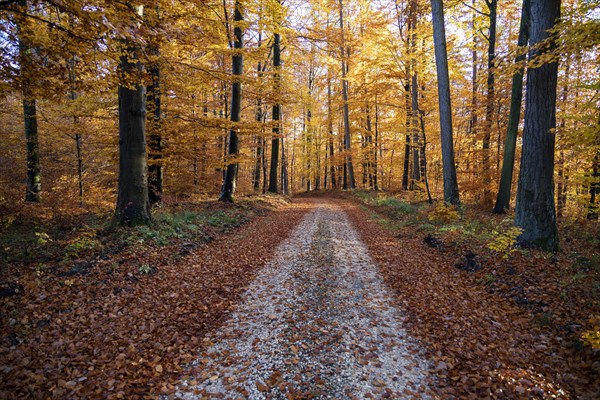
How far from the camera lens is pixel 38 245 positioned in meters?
6.55

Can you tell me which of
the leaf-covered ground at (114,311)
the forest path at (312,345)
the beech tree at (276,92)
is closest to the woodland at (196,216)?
the leaf-covered ground at (114,311)

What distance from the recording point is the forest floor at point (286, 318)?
11.4 feet

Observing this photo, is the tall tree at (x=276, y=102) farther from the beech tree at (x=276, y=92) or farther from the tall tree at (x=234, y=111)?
the tall tree at (x=234, y=111)

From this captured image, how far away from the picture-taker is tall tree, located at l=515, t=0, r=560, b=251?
A: 672 cm

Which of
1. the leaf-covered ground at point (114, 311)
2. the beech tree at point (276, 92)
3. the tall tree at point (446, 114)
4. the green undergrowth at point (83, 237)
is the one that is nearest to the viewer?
the leaf-covered ground at point (114, 311)

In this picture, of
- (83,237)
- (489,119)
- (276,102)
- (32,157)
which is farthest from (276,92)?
(489,119)

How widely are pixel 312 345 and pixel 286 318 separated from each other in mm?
829

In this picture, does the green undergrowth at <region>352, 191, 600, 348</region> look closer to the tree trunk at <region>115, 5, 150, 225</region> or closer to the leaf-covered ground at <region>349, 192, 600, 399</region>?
the leaf-covered ground at <region>349, 192, 600, 399</region>

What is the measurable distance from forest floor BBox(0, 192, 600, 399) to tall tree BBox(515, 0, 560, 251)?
22.5 inches

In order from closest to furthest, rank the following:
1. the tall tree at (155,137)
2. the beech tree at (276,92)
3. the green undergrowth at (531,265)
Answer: the green undergrowth at (531,265), the tall tree at (155,137), the beech tree at (276,92)

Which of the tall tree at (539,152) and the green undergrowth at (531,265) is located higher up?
the tall tree at (539,152)

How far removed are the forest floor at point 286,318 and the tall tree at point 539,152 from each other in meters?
0.57

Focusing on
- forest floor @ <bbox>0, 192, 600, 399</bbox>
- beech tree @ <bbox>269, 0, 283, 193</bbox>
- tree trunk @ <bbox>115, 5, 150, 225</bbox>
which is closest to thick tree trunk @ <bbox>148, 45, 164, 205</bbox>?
tree trunk @ <bbox>115, 5, 150, 225</bbox>

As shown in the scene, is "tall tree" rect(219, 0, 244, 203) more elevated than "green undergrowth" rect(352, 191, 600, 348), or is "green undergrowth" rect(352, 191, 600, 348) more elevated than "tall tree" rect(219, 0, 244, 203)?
"tall tree" rect(219, 0, 244, 203)
